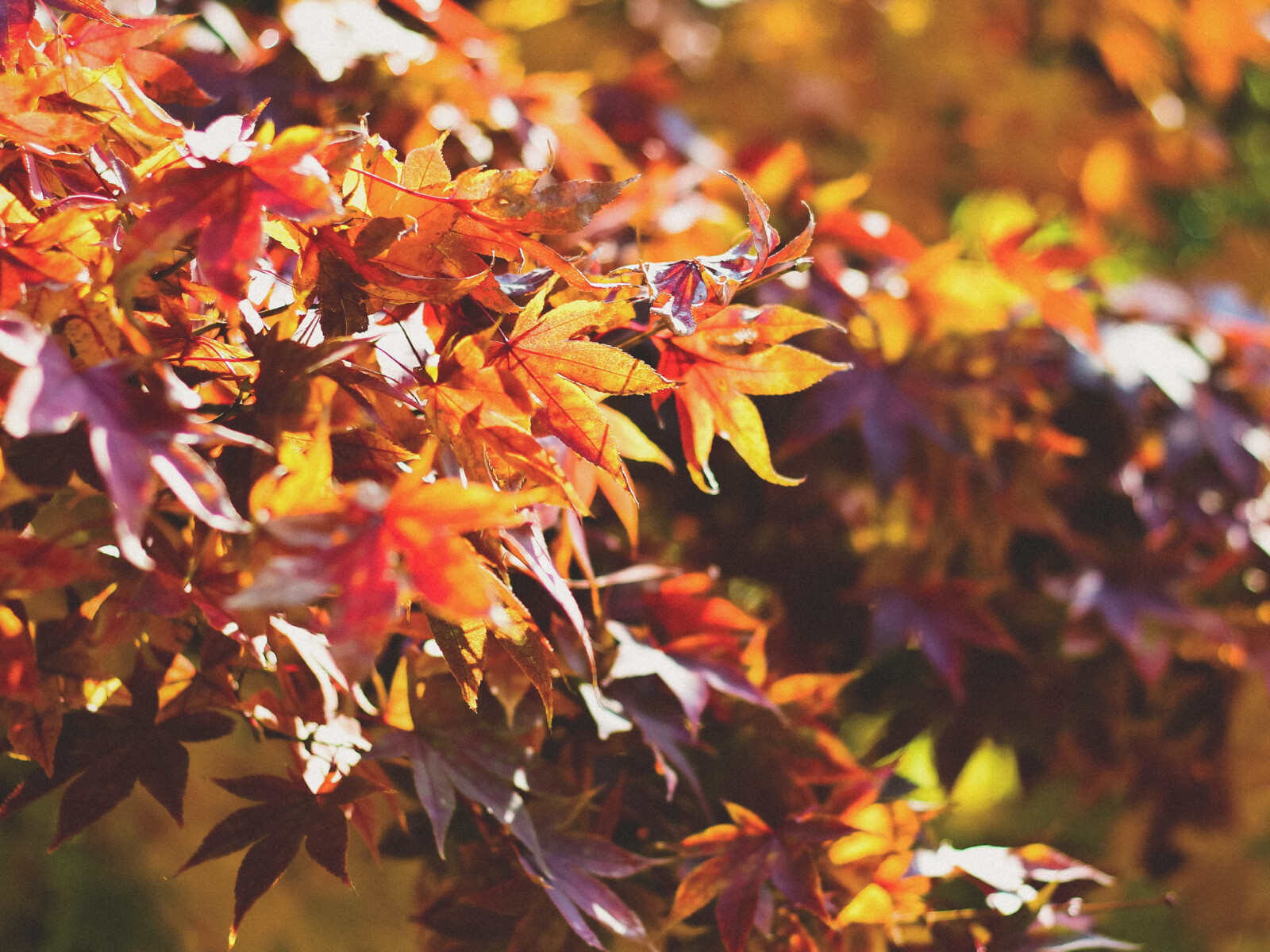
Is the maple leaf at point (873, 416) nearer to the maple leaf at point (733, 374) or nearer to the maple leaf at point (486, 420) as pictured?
the maple leaf at point (733, 374)

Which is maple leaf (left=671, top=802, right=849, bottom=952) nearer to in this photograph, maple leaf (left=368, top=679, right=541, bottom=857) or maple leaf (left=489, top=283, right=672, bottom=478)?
maple leaf (left=368, top=679, right=541, bottom=857)

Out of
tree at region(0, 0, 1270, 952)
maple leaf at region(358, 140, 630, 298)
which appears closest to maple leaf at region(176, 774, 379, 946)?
tree at region(0, 0, 1270, 952)

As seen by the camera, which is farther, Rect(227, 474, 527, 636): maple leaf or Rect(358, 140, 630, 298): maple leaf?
Rect(358, 140, 630, 298): maple leaf

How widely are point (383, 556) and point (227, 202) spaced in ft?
0.75

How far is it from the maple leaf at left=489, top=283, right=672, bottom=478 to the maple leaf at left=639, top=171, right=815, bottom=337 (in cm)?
3

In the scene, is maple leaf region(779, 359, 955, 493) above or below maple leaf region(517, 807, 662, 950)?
above

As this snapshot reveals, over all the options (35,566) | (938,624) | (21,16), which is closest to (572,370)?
(35,566)

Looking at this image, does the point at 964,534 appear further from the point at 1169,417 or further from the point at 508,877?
the point at 508,877

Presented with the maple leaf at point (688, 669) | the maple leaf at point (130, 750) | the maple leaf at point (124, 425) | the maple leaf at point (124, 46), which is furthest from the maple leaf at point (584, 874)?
the maple leaf at point (124, 46)

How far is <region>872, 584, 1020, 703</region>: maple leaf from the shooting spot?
1013 millimetres

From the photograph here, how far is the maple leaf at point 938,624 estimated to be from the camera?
1.01 m

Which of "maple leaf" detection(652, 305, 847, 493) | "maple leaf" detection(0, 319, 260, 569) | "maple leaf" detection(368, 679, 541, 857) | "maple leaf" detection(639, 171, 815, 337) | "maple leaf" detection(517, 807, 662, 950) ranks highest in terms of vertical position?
"maple leaf" detection(639, 171, 815, 337)

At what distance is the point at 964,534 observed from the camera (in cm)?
118

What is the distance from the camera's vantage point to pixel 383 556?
18.1 inches
